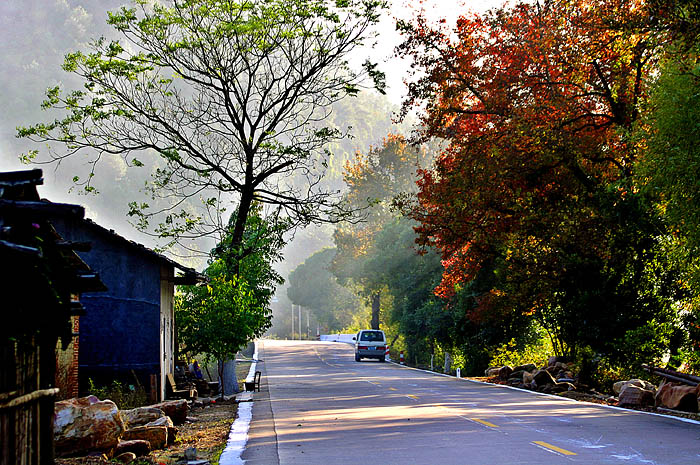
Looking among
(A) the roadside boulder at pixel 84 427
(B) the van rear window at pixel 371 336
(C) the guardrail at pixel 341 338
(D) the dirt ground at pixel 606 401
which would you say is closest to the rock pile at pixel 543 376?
(D) the dirt ground at pixel 606 401

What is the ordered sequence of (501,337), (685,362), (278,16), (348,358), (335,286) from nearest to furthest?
(685,362) → (278,16) → (501,337) → (348,358) → (335,286)

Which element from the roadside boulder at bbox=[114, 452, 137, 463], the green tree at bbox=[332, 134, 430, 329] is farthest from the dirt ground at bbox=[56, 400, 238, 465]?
the green tree at bbox=[332, 134, 430, 329]

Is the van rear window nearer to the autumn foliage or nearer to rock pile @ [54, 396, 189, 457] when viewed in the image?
the autumn foliage

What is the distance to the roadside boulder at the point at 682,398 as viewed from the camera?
60.1ft

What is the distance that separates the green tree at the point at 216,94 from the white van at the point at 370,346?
20827 millimetres

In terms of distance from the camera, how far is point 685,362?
24.6 meters

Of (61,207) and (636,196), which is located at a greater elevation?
(636,196)

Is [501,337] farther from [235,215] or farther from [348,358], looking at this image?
[348,358]

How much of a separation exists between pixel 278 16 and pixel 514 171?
1077 centimetres

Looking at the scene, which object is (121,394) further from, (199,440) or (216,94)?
(216,94)

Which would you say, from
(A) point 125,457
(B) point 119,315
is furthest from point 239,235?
(A) point 125,457

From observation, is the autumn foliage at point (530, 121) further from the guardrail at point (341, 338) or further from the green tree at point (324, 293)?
the green tree at point (324, 293)

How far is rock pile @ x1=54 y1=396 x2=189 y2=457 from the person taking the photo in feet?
42.1

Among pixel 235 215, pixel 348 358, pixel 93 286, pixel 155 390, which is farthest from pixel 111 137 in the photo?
pixel 348 358
